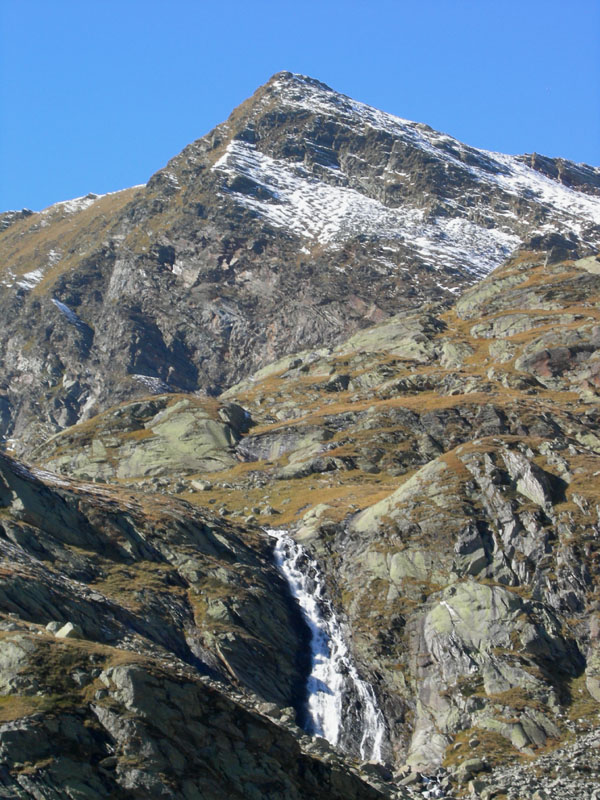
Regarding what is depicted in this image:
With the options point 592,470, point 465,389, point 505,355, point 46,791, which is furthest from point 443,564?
point 505,355

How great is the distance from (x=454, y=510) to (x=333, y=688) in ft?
69.7

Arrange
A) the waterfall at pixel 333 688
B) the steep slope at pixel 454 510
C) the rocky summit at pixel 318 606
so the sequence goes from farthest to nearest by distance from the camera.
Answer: the waterfall at pixel 333 688 → the steep slope at pixel 454 510 → the rocky summit at pixel 318 606

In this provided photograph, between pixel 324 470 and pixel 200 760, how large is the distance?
79.5 m

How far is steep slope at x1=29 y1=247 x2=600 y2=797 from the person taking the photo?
6144 centimetres

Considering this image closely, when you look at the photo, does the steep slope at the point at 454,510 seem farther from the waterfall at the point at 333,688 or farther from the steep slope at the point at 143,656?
the steep slope at the point at 143,656

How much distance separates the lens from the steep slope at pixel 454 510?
6144 centimetres

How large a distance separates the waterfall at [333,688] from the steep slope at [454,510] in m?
1.13

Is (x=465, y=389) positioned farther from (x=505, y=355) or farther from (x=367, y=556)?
(x=367, y=556)

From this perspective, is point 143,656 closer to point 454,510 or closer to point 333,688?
point 333,688

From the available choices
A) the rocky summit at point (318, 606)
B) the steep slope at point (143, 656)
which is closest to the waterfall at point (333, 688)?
the rocky summit at point (318, 606)

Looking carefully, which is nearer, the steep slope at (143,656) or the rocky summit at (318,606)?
the steep slope at (143,656)

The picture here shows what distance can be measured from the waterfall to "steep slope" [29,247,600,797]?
113 cm

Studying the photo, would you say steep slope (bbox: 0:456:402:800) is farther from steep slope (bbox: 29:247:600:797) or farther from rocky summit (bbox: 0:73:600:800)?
steep slope (bbox: 29:247:600:797)

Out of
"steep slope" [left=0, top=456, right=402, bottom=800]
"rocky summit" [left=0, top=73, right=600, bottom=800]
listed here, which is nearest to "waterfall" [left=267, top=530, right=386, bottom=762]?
"rocky summit" [left=0, top=73, right=600, bottom=800]
